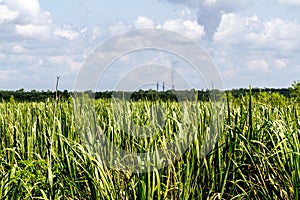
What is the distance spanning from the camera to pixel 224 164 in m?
3.00

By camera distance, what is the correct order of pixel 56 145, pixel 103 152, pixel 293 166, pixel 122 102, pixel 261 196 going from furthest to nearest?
pixel 122 102
pixel 56 145
pixel 103 152
pixel 261 196
pixel 293 166

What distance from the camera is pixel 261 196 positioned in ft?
9.75

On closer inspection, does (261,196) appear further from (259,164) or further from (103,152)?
(103,152)

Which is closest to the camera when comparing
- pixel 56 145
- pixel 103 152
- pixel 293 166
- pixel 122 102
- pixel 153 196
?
pixel 153 196

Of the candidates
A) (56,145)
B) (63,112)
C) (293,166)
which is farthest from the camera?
(63,112)

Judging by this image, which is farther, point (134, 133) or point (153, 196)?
point (134, 133)

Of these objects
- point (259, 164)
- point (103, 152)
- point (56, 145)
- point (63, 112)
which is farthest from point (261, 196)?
point (63, 112)

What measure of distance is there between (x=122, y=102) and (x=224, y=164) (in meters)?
1.57

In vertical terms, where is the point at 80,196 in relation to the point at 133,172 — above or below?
below

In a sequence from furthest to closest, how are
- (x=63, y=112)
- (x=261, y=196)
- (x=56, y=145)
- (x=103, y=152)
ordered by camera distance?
1. (x=63, y=112)
2. (x=56, y=145)
3. (x=103, y=152)
4. (x=261, y=196)

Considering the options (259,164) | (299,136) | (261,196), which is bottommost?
(261,196)

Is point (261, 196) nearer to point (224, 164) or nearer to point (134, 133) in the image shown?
point (224, 164)

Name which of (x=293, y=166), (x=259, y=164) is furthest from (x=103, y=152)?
(x=293, y=166)

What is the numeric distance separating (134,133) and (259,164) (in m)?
0.91
